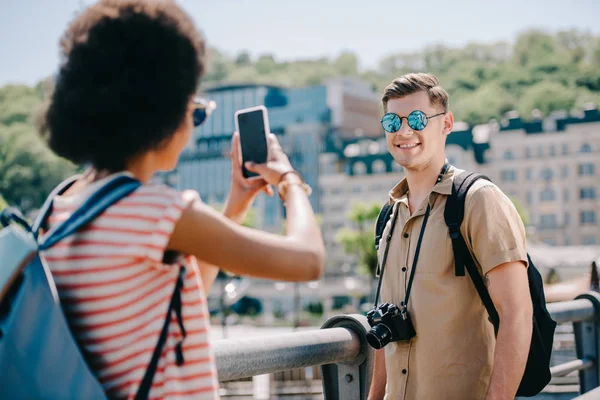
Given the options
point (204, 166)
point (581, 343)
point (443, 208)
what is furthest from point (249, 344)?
point (204, 166)

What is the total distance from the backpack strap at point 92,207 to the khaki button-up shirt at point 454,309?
1601 millimetres

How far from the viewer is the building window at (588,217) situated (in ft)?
236

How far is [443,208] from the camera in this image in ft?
10.8

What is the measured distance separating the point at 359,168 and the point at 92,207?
77.3 meters

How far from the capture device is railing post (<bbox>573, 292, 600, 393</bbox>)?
5.30 m

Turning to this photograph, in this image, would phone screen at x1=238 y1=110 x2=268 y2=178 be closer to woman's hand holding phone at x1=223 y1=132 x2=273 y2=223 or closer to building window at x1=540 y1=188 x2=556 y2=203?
woman's hand holding phone at x1=223 y1=132 x2=273 y2=223

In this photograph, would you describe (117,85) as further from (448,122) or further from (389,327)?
(448,122)

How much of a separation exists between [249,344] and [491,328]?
93cm

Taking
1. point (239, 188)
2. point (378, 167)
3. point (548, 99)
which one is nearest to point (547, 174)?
point (378, 167)

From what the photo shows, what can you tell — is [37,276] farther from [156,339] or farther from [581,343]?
[581,343]

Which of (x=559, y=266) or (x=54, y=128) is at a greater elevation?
(x=54, y=128)

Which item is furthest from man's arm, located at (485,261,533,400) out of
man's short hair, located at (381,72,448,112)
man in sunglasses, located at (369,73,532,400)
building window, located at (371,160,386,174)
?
building window, located at (371,160,386,174)

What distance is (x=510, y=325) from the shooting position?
298cm

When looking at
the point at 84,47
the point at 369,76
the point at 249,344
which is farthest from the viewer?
the point at 369,76
